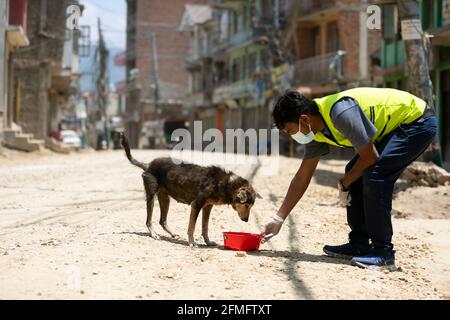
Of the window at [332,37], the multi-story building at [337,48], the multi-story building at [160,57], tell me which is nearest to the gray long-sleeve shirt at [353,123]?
the multi-story building at [337,48]

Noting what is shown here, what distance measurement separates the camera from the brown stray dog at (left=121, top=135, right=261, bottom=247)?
22.2 ft

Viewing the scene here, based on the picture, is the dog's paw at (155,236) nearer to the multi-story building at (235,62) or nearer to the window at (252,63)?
the multi-story building at (235,62)

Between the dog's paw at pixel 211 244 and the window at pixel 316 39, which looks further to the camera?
the window at pixel 316 39

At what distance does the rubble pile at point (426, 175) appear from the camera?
41.7 feet

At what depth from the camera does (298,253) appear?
21.9 feet

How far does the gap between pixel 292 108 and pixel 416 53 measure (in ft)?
27.1

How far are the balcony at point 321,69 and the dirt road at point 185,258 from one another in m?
23.7

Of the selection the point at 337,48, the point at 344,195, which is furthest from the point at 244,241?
the point at 337,48

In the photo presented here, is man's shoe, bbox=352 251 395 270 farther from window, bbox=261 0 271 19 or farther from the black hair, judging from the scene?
window, bbox=261 0 271 19
